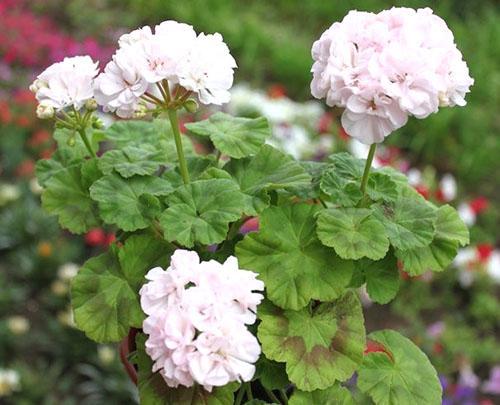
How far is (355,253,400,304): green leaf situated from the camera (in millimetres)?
1145

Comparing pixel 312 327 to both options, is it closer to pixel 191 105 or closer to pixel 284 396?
pixel 284 396

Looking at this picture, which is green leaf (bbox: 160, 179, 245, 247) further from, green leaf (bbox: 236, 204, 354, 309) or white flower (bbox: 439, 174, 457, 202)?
white flower (bbox: 439, 174, 457, 202)

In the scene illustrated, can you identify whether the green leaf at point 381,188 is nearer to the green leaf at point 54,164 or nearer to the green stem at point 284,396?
the green stem at point 284,396

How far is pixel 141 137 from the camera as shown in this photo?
130cm

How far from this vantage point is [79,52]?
3.77 meters

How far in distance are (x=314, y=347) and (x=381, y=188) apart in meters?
0.24

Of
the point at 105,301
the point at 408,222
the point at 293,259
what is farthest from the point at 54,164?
the point at 408,222

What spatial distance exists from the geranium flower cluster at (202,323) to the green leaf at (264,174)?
0.20 metres

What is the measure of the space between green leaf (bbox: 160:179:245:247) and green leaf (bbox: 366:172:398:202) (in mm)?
179

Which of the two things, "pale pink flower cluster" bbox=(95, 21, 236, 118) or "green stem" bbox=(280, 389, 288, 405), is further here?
"green stem" bbox=(280, 389, 288, 405)

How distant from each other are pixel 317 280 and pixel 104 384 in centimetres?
155

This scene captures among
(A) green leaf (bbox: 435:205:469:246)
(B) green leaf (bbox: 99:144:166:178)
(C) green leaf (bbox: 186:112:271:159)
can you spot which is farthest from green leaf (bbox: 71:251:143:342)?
(A) green leaf (bbox: 435:205:469:246)

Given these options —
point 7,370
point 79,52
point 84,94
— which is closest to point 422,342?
point 7,370

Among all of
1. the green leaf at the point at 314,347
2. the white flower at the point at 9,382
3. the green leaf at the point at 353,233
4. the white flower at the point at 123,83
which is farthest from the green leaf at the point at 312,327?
the white flower at the point at 9,382
